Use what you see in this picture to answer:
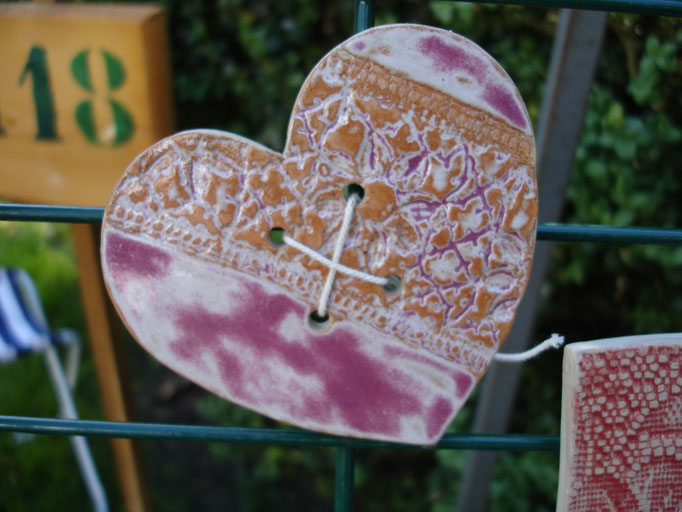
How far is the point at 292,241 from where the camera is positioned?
1.84 feet

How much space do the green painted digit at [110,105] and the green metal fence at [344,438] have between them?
A: 608 mm

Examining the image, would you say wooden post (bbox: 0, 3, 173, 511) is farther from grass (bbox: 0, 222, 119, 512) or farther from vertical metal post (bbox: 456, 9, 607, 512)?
grass (bbox: 0, 222, 119, 512)

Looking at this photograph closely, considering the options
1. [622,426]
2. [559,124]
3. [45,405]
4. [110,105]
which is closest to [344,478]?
[622,426]

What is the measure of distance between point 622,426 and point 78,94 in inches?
45.5

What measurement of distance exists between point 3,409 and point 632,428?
2.11 m

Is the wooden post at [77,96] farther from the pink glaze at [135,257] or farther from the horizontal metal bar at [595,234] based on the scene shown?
the horizontal metal bar at [595,234]

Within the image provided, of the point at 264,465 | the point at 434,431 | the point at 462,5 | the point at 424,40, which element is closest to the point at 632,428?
the point at 434,431

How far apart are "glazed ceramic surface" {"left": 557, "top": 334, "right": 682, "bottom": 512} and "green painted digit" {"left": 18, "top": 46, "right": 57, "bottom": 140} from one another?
1.13m

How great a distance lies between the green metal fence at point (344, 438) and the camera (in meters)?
0.61

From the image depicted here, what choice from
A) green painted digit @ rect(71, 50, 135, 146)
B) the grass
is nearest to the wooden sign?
green painted digit @ rect(71, 50, 135, 146)

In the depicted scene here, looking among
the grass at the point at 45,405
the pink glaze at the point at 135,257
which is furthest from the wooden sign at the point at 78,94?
the grass at the point at 45,405

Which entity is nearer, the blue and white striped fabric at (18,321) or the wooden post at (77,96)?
the wooden post at (77,96)

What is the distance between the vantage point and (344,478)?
2.32ft

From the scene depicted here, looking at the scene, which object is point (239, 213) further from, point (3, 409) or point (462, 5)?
point (3, 409)
